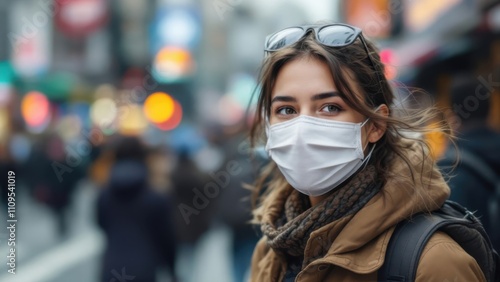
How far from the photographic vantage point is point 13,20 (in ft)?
102

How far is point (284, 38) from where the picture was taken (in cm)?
245

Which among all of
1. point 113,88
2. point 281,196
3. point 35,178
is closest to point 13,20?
point 113,88

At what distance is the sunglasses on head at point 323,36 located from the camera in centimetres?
234

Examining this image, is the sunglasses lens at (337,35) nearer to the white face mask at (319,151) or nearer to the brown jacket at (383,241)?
the white face mask at (319,151)

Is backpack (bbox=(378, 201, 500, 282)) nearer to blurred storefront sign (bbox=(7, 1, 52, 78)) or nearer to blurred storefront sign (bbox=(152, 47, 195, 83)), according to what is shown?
blurred storefront sign (bbox=(152, 47, 195, 83))

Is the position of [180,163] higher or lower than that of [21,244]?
higher

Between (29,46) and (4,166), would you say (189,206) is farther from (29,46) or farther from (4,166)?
(29,46)

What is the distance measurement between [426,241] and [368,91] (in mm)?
578

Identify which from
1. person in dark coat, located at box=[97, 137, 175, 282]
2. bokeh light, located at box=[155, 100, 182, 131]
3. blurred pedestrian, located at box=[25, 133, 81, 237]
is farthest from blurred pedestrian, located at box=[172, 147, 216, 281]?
bokeh light, located at box=[155, 100, 182, 131]

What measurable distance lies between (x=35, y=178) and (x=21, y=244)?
1.45m

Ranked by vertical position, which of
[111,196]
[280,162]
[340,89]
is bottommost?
[111,196]

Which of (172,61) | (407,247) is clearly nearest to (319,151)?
(407,247)

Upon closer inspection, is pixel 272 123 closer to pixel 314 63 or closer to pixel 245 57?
pixel 314 63

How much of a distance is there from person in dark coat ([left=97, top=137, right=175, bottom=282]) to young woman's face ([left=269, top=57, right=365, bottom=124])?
4096 mm
